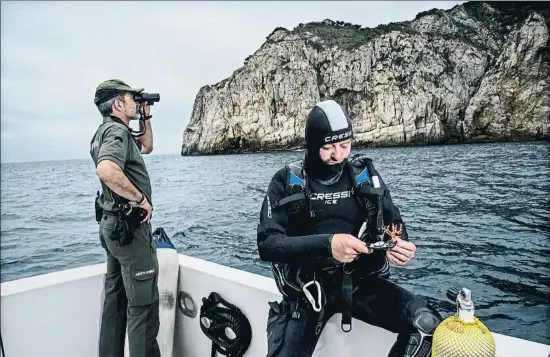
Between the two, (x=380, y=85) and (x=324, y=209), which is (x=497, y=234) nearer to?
(x=324, y=209)

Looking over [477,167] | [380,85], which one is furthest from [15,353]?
[380,85]

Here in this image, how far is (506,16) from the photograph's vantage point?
8250 centimetres

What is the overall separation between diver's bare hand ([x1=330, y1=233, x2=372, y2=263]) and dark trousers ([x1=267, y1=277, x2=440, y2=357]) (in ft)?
1.32

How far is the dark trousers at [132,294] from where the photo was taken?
2.74 m

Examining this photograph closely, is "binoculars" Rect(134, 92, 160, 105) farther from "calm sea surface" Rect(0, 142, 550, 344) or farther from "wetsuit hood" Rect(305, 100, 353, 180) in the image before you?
"calm sea surface" Rect(0, 142, 550, 344)

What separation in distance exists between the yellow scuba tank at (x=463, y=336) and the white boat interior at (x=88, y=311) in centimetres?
83

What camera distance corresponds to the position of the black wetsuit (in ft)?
6.61

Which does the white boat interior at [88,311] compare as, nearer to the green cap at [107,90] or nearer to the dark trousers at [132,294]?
the dark trousers at [132,294]

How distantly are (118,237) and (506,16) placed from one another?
9988 centimetres

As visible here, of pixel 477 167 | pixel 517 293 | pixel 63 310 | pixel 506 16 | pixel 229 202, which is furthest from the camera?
pixel 506 16

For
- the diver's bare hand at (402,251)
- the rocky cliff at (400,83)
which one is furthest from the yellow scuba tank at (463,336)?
the rocky cliff at (400,83)

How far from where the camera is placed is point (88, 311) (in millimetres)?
3250

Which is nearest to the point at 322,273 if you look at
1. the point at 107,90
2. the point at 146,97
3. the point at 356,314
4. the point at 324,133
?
the point at 356,314

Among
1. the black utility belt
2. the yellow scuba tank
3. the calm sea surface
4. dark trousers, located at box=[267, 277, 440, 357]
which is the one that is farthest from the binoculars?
the calm sea surface
